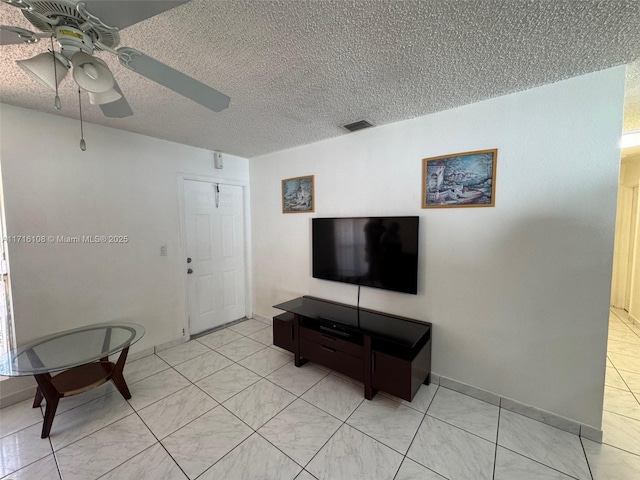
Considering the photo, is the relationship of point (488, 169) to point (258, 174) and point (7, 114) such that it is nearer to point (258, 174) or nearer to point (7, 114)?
point (258, 174)

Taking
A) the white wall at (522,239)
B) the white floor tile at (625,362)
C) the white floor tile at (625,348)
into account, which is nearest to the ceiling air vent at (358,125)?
the white wall at (522,239)

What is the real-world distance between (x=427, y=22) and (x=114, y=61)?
1656 millimetres

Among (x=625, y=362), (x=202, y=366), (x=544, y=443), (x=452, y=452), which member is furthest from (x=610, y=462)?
(x=202, y=366)

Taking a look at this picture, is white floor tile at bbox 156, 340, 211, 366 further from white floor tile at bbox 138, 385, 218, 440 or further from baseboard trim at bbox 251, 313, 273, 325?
baseboard trim at bbox 251, 313, 273, 325

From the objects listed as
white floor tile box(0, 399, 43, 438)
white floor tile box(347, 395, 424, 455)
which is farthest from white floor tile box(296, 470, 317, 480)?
white floor tile box(0, 399, 43, 438)

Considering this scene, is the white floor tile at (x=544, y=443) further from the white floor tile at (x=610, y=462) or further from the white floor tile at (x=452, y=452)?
the white floor tile at (x=452, y=452)

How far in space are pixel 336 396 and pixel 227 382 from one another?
3.20 feet

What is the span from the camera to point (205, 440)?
168 cm

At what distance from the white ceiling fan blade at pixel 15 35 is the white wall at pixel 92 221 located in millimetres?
1669

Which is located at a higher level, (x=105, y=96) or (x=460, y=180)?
(x=105, y=96)

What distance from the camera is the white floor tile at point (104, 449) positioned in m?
1.49

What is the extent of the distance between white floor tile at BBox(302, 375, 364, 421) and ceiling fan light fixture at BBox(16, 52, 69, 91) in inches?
93.6

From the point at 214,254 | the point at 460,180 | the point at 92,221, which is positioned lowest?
the point at 214,254

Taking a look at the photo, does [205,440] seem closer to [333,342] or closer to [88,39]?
[333,342]
